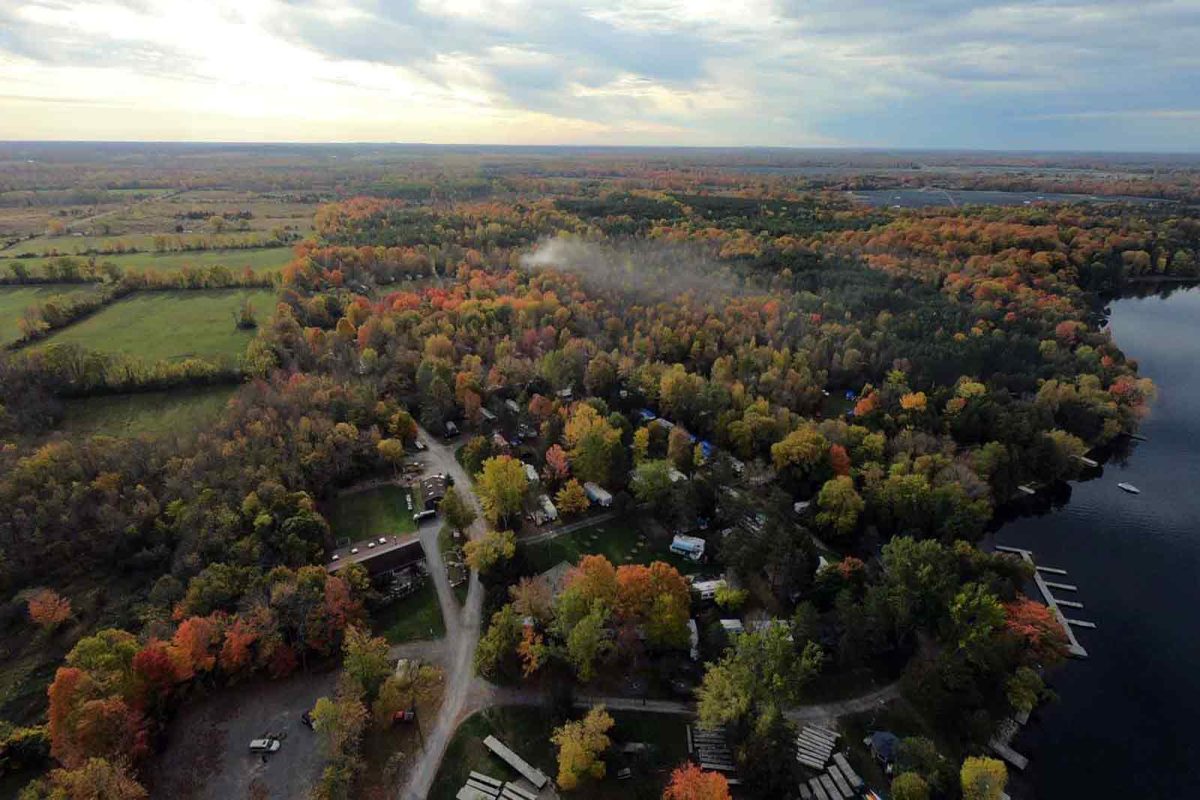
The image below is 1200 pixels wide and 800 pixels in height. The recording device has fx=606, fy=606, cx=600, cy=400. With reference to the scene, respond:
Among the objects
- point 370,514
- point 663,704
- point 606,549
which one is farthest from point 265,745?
point 606,549

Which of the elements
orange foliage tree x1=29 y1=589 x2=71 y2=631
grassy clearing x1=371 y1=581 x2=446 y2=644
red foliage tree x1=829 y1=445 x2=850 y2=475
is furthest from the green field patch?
red foliage tree x1=829 y1=445 x2=850 y2=475

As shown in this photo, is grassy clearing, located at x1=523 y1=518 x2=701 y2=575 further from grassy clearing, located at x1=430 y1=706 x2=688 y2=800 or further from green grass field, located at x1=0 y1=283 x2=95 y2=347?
green grass field, located at x1=0 y1=283 x2=95 y2=347

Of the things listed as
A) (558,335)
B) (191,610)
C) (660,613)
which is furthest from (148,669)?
(558,335)

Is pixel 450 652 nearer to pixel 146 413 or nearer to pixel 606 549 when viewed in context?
pixel 606 549

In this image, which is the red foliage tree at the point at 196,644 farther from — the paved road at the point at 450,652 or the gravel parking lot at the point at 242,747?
the paved road at the point at 450,652

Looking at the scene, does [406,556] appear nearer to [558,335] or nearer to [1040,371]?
[558,335]

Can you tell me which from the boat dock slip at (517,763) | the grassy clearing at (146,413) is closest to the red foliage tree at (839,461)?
the boat dock slip at (517,763)
